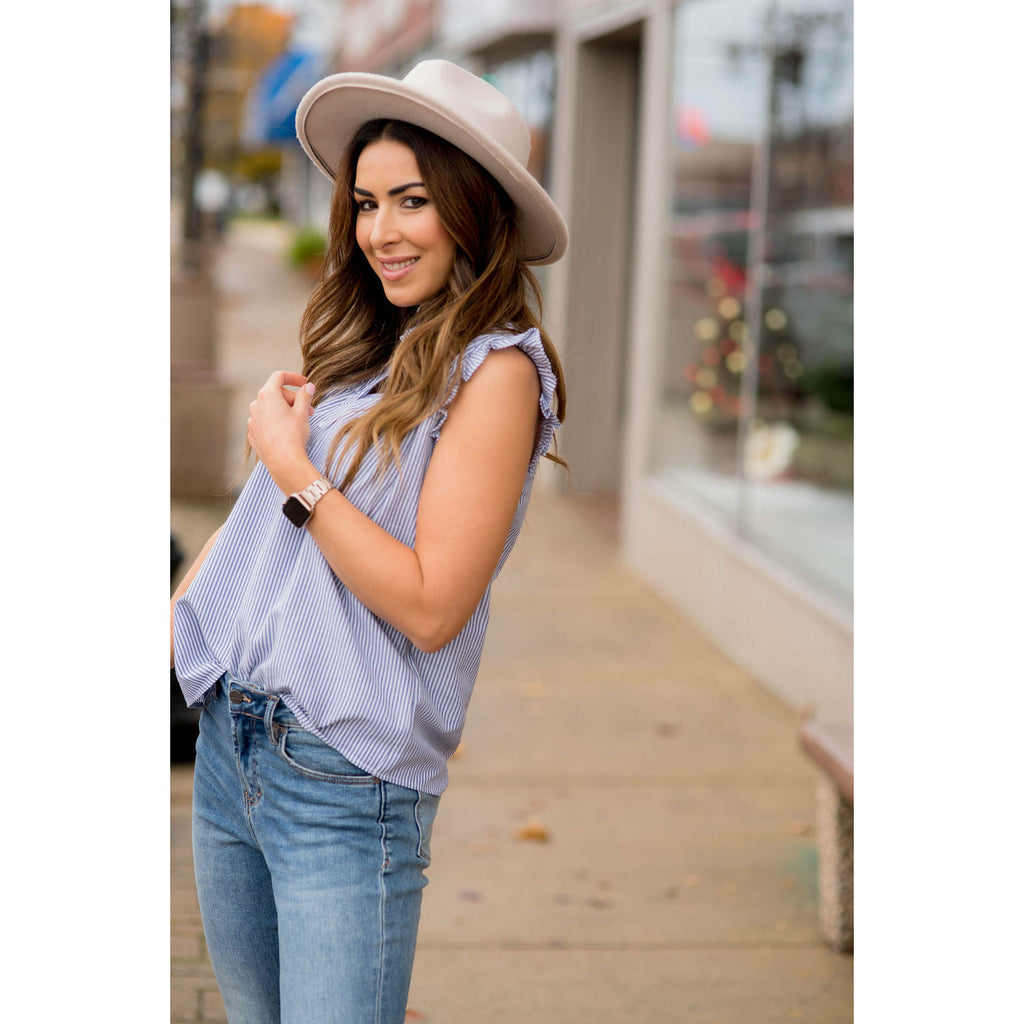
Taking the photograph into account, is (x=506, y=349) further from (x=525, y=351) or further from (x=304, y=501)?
(x=304, y=501)

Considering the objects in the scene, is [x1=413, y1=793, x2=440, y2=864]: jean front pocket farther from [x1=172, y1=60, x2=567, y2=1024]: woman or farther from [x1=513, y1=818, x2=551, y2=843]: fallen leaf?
[x1=513, y1=818, x2=551, y2=843]: fallen leaf

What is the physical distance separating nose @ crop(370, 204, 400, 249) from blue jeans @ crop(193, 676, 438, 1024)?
620 mm

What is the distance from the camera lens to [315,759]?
1825mm

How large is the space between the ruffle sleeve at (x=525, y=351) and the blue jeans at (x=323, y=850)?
442 mm

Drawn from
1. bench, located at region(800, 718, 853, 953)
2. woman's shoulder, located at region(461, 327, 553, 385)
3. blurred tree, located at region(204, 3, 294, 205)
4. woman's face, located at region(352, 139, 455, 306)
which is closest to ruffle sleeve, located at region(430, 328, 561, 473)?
woman's shoulder, located at region(461, 327, 553, 385)

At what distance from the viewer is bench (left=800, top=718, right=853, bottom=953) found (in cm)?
359

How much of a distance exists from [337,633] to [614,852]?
2.67 metres

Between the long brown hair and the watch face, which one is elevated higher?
the long brown hair

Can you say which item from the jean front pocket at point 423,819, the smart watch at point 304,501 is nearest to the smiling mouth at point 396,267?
the smart watch at point 304,501

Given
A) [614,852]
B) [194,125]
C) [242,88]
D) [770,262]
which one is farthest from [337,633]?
[242,88]

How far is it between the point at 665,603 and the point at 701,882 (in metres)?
3.50
